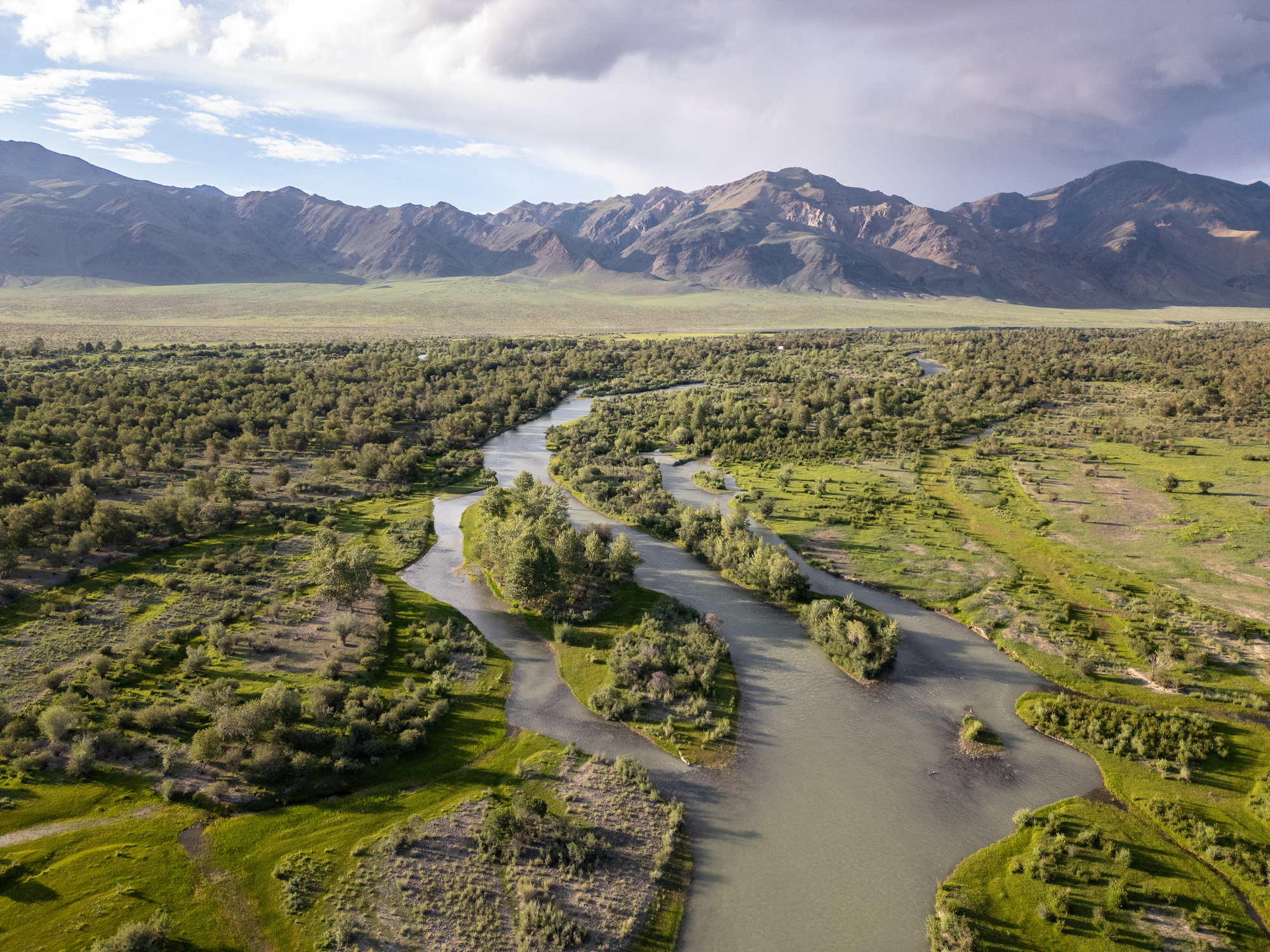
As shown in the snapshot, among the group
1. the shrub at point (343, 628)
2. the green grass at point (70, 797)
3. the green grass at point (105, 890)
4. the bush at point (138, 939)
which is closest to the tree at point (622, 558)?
the shrub at point (343, 628)

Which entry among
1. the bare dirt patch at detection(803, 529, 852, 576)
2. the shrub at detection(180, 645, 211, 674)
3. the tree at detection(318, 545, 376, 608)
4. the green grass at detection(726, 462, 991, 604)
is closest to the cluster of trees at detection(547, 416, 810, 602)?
the bare dirt patch at detection(803, 529, 852, 576)

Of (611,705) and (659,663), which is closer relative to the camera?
(611,705)

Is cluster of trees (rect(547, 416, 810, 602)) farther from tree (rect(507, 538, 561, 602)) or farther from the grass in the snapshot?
the grass

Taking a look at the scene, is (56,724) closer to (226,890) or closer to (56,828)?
(56,828)

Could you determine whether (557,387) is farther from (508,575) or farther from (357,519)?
(508,575)

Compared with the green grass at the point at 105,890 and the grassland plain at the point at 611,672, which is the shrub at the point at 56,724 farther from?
the grassland plain at the point at 611,672

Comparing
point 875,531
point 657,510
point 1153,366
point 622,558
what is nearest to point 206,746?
point 622,558

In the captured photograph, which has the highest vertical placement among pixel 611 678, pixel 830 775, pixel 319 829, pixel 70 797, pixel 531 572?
pixel 531 572
